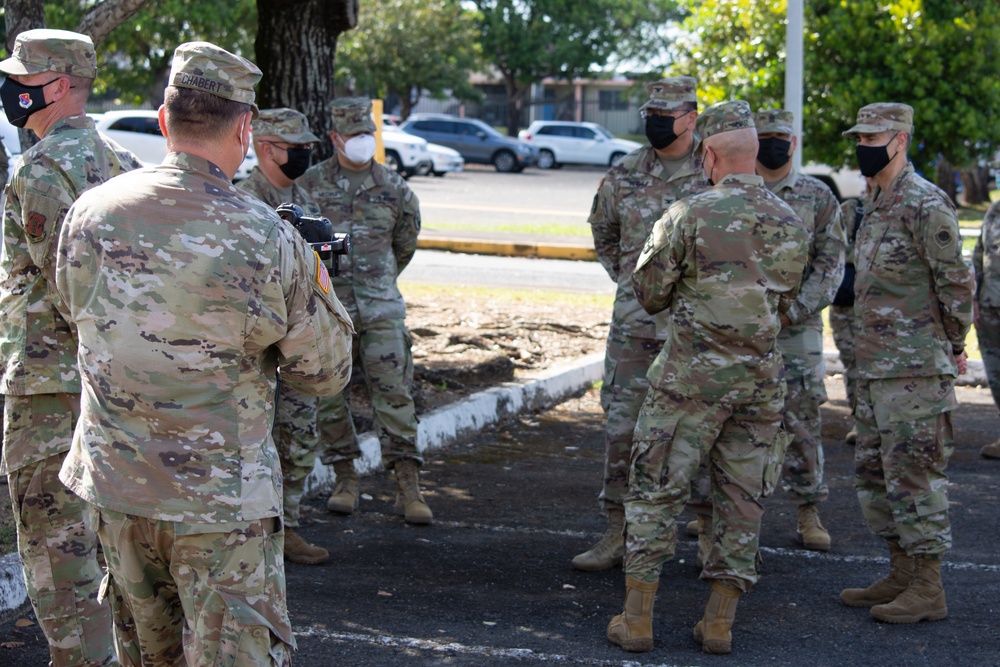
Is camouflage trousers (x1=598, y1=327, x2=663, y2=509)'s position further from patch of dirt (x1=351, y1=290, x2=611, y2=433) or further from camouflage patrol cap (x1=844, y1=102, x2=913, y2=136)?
patch of dirt (x1=351, y1=290, x2=611, y2=433)

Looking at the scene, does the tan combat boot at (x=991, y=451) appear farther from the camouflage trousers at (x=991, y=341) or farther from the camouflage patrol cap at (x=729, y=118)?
the camouflage patrol cap at (x=729, y=118)

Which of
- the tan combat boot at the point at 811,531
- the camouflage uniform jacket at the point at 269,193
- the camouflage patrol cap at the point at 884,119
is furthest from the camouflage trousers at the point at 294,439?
the camouflage patrol cap at the point at 884,119

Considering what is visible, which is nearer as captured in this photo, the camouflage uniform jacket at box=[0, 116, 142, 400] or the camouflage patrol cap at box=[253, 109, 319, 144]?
the camouflage uniform jacket at box=[0, 116, 142, 400]

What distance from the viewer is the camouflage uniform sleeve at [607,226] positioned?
573cm

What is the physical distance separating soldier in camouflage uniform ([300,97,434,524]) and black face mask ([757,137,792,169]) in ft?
5.98

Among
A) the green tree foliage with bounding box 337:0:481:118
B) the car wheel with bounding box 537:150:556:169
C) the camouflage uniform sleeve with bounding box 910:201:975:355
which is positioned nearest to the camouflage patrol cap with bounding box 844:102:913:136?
the camouflage uniform sleeve with bounding box 910:201:975:355

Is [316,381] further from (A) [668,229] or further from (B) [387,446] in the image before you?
(B) [387,446]

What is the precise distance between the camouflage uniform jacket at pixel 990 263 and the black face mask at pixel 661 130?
296 centimetres

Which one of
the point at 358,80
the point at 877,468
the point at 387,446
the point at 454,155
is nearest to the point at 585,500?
the point at 387,446

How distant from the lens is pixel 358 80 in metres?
42.1

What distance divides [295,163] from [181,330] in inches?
121

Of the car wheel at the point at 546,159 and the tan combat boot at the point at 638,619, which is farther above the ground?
the tan combat boot at the point at 638,619

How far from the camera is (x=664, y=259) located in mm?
4543

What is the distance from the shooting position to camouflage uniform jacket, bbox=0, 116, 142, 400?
3881 mm
